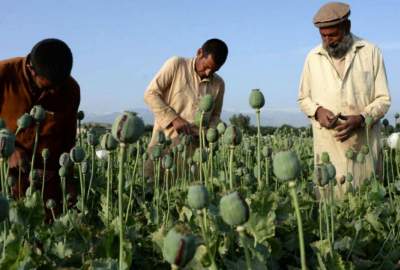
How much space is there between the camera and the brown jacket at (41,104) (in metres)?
3.30

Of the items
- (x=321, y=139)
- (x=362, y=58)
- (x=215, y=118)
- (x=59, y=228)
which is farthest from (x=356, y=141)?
(x=59, y=228)

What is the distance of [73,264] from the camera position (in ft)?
5.86

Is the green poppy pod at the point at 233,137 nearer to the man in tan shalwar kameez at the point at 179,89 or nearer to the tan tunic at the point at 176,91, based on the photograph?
the man in tan shalwar kameez at the point at 179,89

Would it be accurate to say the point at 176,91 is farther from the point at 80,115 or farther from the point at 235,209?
the point at 235,209

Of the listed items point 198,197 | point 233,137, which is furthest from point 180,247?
point 233,137

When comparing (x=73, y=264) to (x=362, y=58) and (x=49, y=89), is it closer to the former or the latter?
(x=49, y=89)

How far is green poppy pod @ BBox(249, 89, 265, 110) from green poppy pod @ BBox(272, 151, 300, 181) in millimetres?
852

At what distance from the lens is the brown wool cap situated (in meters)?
3.83

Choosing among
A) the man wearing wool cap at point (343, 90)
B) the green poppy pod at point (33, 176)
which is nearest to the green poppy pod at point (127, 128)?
the green poppy pod at point (33, 176)

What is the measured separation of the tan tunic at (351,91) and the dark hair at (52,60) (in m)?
1.85

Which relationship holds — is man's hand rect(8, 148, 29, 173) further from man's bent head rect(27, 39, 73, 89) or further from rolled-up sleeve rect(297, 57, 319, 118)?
rolled-up sleeve rect(297, 57, 319, 118)

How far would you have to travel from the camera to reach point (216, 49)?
4109mm

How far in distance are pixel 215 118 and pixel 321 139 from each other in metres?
0.84

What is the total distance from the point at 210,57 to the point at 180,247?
3178 mm
